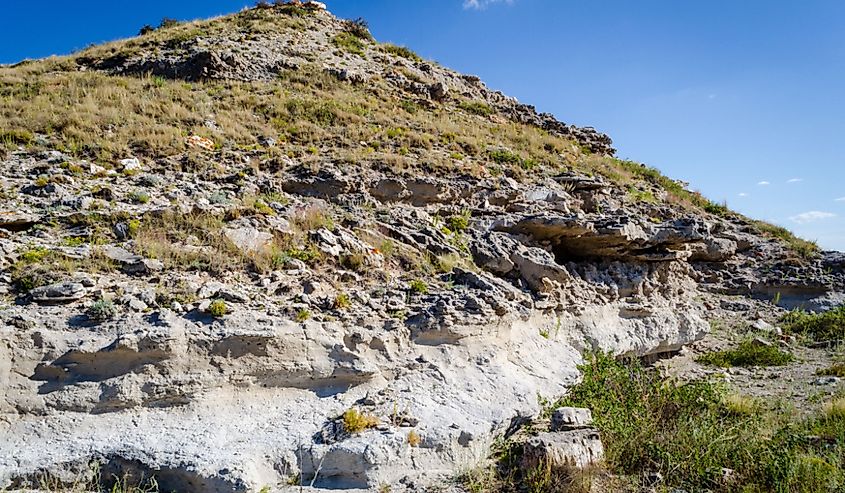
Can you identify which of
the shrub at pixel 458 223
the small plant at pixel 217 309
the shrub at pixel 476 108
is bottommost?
the small plant at pixel 217 309

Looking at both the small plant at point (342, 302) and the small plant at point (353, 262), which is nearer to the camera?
the small plant at point (342, 302)

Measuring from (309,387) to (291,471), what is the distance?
3.66 feet

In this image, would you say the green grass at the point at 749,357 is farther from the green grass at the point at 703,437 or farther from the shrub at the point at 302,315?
the shrub at the point at 302,315

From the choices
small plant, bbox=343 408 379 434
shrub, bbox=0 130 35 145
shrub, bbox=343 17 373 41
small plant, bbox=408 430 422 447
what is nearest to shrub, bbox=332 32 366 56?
shrub, bbox=343 17 373 41

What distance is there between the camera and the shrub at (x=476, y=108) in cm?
2259

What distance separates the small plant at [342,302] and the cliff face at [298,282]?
7cm

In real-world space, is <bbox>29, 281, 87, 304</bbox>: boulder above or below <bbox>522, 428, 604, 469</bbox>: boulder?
above

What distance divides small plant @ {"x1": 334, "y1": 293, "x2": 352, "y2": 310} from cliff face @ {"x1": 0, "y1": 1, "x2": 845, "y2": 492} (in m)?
0.07

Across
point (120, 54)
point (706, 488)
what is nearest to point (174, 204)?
point (706, 488)

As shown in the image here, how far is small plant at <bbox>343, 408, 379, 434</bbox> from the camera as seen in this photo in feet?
18.1

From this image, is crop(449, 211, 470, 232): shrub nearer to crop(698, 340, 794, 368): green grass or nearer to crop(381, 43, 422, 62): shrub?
crop(698, 340, 794, 368): green grass

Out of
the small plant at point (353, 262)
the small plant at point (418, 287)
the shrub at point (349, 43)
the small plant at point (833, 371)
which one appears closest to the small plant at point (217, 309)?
the small plant at point (353, 262)

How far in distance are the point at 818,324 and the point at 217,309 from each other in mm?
14792

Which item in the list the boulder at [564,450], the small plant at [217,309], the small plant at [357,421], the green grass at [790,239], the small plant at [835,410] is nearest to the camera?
the boulder at [564,450]
